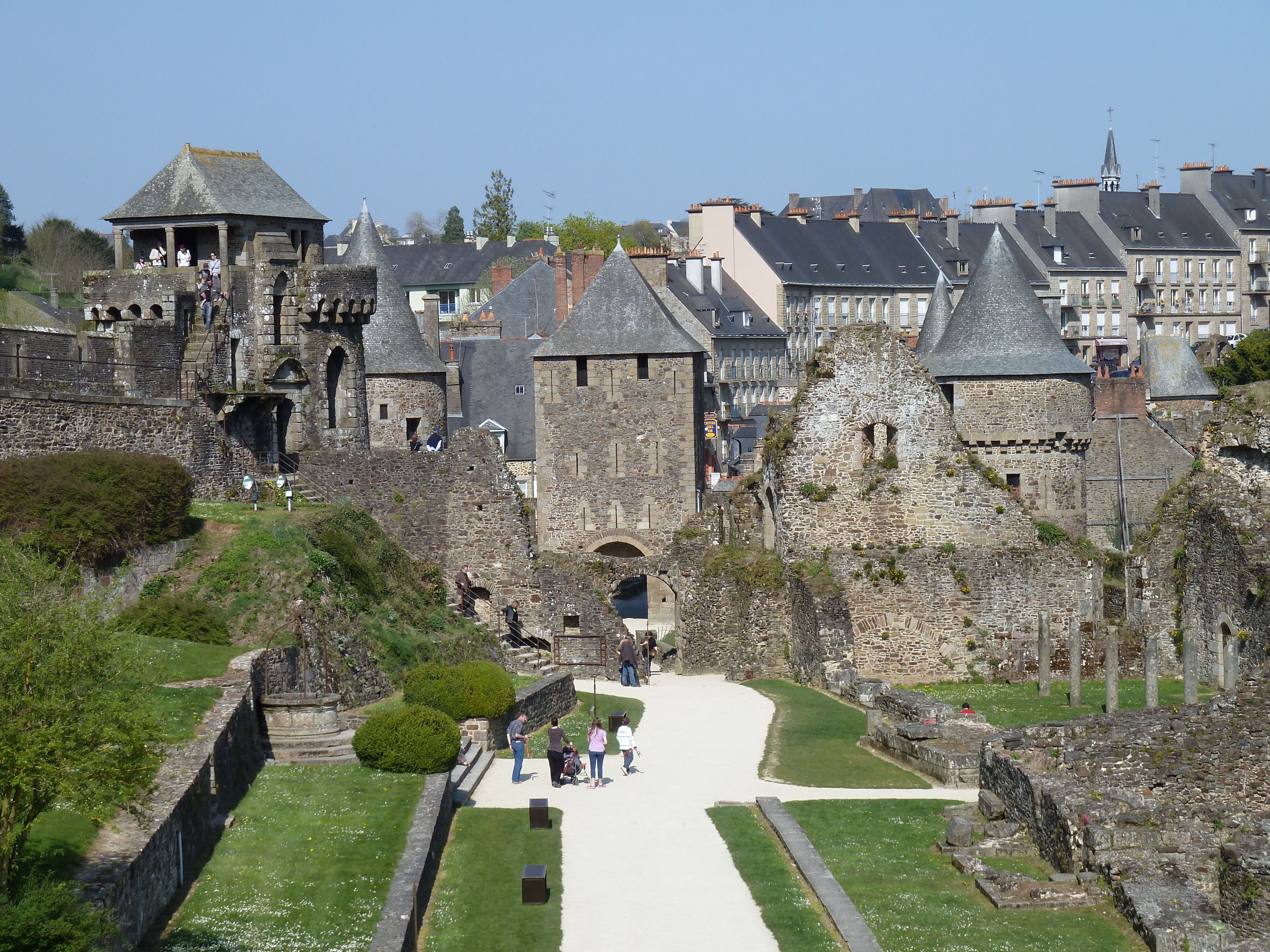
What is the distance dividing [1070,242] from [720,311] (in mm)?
32045

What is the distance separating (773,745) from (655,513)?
14674 millimetres

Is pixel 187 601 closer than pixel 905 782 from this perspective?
No

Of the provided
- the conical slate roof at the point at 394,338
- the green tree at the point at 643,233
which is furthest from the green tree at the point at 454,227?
the conical slate roof at the point at 394,338

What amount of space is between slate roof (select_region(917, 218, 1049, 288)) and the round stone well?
3054 inches

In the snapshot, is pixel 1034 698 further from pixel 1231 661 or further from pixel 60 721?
pixel 60 721

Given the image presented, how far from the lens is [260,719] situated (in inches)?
1028

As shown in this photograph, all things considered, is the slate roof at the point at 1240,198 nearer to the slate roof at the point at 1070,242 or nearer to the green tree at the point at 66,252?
the slate roof at the point at 1070,242

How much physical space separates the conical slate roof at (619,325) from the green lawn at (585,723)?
405 inches

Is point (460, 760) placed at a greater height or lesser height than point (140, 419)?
lesser

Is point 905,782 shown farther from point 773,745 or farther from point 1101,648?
point 1101,648

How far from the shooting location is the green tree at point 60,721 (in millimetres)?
15703

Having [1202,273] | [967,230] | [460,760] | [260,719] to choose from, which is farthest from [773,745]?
[1202,273]

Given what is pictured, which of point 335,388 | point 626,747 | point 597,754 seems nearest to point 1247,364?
point 335,388

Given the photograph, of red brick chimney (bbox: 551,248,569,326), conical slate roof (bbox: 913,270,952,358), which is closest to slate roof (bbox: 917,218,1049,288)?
red brick chimney (bbox: 551,248,569,326)
